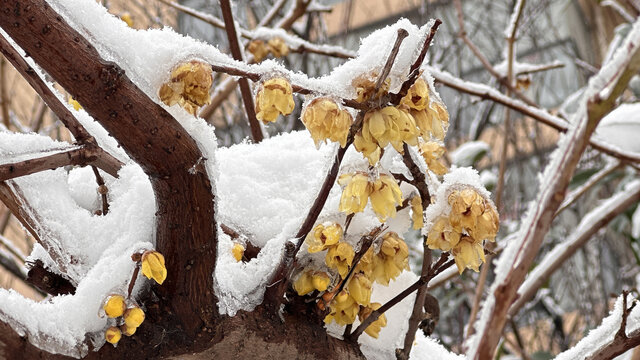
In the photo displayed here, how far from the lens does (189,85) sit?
1.31 ft

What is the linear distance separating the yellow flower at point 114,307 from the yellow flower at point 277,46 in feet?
2.22

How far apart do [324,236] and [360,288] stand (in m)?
0.05

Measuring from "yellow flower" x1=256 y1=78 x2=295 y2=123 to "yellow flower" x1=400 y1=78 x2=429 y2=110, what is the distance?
80 millimetres

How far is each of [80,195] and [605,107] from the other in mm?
461

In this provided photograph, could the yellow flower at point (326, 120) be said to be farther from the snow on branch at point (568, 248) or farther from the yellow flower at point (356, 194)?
the snow on branch at point (568, 248)

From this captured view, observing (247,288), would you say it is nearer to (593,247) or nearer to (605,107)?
→ (605,107)

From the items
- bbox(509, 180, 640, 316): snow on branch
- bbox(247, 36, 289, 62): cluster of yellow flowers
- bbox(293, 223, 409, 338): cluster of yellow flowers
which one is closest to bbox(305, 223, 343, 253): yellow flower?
bbox(293, 223, 409, 338): cluster of yellow flowers

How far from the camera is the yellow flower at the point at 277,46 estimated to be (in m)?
1.06

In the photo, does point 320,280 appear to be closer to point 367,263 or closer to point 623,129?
point 367,263

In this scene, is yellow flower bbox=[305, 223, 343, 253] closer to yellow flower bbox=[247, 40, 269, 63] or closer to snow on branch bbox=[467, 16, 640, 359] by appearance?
snow on branch bbox=[467, 16, 640, 359]

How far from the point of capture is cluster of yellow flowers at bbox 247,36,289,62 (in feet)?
3.47

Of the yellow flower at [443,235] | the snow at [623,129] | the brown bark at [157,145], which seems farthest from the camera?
the snow at [623,129]

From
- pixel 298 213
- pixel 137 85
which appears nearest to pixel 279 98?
pixel 137 85

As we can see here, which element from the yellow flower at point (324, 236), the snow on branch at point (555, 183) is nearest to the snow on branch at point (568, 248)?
the snow on branch at point (555, 183)
